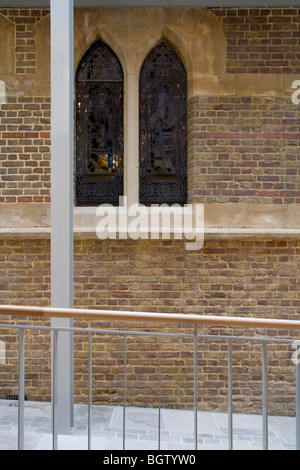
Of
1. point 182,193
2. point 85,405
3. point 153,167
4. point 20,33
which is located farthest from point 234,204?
point 20,33

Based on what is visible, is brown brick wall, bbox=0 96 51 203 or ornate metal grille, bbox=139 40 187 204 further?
ornate metal grille, bbox=139 40 187 204

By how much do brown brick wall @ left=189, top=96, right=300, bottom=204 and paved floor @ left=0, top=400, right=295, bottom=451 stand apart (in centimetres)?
249

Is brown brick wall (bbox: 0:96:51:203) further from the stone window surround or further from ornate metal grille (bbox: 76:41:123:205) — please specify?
the stone window surround

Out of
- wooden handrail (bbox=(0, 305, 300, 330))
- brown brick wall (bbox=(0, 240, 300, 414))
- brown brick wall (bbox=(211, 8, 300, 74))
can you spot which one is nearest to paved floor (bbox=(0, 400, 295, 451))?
brown brick wall (bbox=(0, 240, 300, 414))

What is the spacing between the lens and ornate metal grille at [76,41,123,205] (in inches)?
190

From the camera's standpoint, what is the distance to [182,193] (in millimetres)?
4852

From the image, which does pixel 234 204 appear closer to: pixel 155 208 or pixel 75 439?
pixel 155 208

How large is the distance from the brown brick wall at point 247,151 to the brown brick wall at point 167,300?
62 cm

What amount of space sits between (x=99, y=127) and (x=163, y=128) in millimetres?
813

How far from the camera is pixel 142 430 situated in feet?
12.2

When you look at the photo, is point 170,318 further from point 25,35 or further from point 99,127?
point 25,35

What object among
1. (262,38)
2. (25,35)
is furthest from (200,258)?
(25,35)

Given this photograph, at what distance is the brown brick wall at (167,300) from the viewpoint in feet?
14.9

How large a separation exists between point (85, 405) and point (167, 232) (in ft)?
7.15
